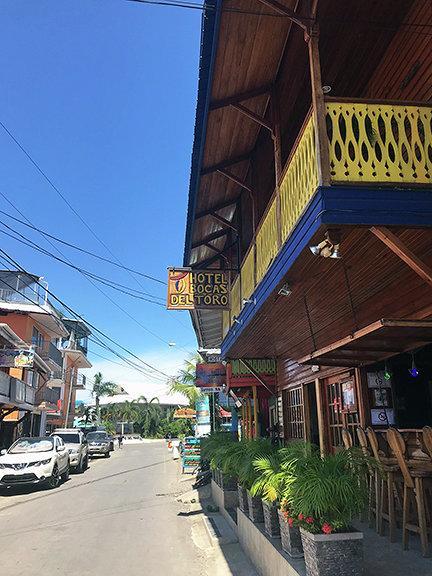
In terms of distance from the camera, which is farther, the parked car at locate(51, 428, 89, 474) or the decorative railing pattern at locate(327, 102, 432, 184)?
the parked car at locate(51, 428, 89, 474)

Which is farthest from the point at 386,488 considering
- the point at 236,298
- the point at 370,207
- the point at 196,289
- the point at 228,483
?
the point at 196,289

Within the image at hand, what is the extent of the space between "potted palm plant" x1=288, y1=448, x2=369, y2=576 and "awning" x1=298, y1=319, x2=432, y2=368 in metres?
1.29

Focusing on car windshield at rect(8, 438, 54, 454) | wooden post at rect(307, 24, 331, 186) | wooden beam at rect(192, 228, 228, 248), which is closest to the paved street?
car windshield at rect(8, 438, 54, 454)


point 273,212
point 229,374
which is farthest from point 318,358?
point 229,374

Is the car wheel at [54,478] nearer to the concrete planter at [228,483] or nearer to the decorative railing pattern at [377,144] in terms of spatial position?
the concrete planter at [228,483]

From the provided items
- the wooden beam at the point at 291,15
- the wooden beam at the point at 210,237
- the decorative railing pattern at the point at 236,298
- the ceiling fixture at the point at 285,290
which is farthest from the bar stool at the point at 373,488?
the wooden beam at the point at 210,237

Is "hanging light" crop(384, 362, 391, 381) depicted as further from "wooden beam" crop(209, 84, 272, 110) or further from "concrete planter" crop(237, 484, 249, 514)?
"wooden beam" crop(209, 84, 272, 110)

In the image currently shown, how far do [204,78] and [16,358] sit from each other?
20.4 meters

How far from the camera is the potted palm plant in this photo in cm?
379

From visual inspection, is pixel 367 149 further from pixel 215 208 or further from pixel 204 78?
pixel 215 208

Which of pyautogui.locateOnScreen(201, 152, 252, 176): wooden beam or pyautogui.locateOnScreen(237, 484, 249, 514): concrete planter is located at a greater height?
pyautogui.locateOnScreen(201, 152, 252, 176): wooden beam

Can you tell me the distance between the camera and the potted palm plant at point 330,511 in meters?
3.79

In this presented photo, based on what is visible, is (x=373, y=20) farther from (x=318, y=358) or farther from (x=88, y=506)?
(x=88, y=506)

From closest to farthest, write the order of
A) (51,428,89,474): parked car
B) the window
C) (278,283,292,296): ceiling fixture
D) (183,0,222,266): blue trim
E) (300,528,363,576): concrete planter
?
(300,528,363,576): concrete planter
(183,0,222,266): blue trim
(278,283,292,296): ceiling fixture
the window
(51,428,89,474): parked car
